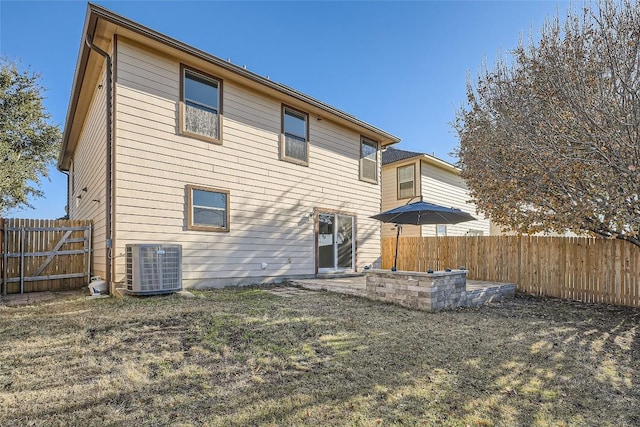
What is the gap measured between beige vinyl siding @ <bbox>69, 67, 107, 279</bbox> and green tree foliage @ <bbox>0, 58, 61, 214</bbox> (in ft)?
33.3

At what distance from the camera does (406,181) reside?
14984 mm

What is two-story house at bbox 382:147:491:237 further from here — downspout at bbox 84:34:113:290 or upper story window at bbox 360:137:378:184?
downspout at bbox 84:34:113:290

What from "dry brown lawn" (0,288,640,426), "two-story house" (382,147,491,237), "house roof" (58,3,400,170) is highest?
"house roof" (58,3,400,170)

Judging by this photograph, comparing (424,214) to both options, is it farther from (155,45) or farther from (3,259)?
(3,259)

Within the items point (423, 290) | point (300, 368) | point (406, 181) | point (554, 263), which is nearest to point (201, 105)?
point (423, 290)

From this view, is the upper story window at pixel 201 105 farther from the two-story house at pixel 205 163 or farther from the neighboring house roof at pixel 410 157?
the neighboring house roof at pixel 410 157

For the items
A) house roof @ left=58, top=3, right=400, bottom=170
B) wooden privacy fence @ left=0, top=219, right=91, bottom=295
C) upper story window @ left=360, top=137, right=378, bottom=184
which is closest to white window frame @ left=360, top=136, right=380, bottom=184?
upper story window @ left=360, top=137, right=378, bottom=184

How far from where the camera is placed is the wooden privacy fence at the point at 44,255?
714 centimetres

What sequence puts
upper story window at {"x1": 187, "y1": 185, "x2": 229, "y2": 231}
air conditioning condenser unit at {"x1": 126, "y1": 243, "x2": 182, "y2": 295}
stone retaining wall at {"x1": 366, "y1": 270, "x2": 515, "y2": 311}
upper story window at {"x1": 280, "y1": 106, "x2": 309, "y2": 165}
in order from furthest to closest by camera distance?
upper story window at {"x1": 280, "y1": 106, "x2": 309, "y2": 165}
upper story window at {"x1": 187, "y1": 185, "x2": 229, "y2": 231}
stone retaining wall at {"x1": 366, "y1": 270, "x2": 515, "y2": 311}
air conditioning condenser unit at {"x1": 126, "y1": 243, "x2": 182, "y2": 295}

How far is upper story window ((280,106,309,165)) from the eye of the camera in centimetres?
922

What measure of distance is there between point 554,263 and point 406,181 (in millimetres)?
7569

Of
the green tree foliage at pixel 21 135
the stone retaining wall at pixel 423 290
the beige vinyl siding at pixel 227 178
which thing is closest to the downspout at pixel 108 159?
the beige vinyl siding at pixel 227 178

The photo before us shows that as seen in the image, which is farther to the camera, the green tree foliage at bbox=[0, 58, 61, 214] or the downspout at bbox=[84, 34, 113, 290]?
the green tree foliage at bbox=[0, 58, 61, 214]

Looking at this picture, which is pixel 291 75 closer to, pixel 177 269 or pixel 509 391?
pixel 177 269
